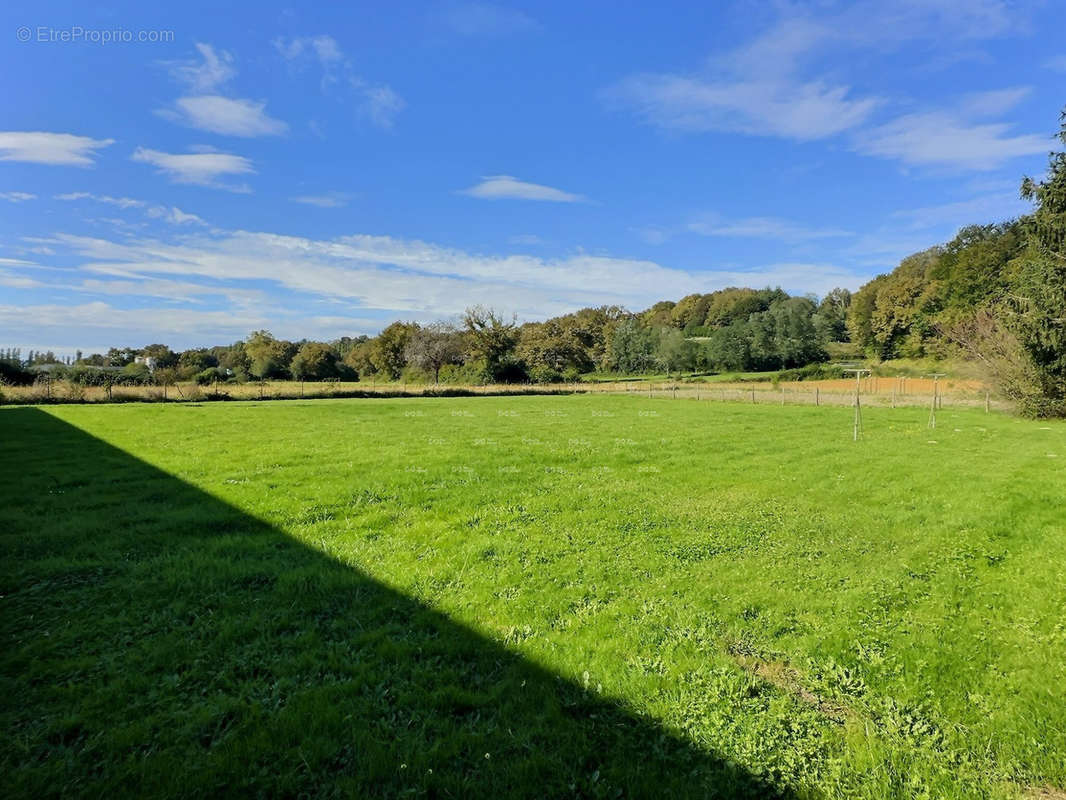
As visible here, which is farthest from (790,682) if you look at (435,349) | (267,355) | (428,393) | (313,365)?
(267,355)

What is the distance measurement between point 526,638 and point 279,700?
1.93m

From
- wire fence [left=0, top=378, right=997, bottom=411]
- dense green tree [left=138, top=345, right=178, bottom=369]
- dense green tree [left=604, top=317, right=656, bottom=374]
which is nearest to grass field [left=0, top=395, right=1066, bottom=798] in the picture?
wire fence [left=0, top=378, right=997, bottom=411]

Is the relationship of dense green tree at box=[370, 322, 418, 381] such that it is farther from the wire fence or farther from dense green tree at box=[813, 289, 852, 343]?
dense green tree at box=[813, 289, 852, 343]

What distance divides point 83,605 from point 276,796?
344cm

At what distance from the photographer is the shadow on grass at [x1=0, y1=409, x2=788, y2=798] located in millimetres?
2850

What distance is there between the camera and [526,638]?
4.39 metres

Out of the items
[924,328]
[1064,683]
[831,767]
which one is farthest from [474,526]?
[924,328]

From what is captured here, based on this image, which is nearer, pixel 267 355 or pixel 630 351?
pixel 267 355

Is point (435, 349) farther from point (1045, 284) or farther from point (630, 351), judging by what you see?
point (1045, 284)

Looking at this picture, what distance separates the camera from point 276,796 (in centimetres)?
273

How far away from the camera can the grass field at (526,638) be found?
2980mm

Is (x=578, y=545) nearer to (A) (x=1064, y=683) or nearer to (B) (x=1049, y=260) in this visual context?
(A) (x=1064, y=683)

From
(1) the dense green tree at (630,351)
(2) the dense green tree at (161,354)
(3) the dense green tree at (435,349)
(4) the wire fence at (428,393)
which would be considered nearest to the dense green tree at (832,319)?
(1) the dense green tree at (630,351)

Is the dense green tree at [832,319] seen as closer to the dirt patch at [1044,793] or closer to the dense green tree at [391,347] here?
the dense green tree at [391,347]
